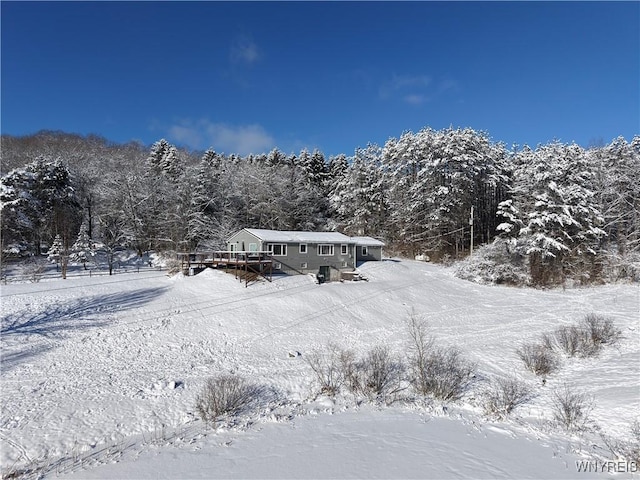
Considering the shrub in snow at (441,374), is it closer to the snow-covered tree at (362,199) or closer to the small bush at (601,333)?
the small bush at (601,333)

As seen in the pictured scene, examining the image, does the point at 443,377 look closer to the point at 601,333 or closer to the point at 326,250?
the point at 601,333

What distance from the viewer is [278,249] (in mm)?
28281

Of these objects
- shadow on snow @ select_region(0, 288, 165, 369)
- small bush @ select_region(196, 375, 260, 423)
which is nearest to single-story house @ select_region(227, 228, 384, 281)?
shadow on snow @ select_region(0, 288, 165, 369)

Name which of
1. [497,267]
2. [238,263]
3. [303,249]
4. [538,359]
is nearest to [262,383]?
[538,359]

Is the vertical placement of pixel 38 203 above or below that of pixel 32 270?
above

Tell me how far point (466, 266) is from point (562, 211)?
9.54m

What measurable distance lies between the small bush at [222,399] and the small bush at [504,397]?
7640 millimetres

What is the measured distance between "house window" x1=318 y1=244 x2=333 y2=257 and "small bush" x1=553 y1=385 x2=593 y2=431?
2056 centimetres

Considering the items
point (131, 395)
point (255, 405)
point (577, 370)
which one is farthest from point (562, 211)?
point (131, 395)

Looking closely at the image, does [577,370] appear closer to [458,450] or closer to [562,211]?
[458,450]

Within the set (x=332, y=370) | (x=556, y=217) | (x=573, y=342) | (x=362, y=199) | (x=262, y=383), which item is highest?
(x=362, y=199)

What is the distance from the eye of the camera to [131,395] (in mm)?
11258

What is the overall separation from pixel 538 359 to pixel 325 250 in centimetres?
1874

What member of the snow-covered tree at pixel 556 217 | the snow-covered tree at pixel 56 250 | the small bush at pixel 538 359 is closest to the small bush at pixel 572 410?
the small bush at pixel 538 359
